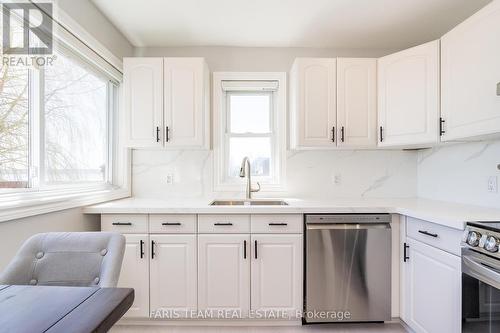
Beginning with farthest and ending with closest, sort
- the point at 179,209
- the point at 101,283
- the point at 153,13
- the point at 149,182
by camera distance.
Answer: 1. the point at 149,182
2. the point at 153,13
3. the point at 179,209
4. the point at 101,283

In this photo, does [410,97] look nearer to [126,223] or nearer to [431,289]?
[431,289]

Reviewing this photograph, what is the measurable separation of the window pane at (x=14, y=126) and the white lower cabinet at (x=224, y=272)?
1.18 m

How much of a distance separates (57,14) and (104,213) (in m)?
1.36

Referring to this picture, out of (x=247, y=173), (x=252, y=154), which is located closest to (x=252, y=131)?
(x=252, y=154)

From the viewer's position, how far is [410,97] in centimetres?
201

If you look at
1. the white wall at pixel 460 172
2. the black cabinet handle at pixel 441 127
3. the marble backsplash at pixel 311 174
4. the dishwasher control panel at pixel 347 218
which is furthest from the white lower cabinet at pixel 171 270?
the white wall at pixel 460 172

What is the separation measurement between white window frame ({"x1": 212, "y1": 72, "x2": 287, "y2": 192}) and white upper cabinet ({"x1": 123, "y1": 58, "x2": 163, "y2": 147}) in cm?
57

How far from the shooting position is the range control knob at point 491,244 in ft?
3.89

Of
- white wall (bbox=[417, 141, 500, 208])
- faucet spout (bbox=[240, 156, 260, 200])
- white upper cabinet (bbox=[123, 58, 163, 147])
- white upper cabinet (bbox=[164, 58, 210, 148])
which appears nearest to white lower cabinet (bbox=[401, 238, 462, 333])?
white wall (bbox=[417, 141, 500, 208])

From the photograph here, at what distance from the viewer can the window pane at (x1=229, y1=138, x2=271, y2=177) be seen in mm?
2668

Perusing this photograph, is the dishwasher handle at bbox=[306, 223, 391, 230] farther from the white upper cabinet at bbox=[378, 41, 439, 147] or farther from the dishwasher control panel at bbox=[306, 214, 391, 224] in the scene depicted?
the white upper cabinet at bbox=[378, 41, 439, 147]

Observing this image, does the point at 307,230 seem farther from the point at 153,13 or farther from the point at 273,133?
the point at 153,13

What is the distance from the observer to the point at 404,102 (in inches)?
80.8

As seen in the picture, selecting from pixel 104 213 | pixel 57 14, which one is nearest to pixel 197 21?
pixel 57 14
